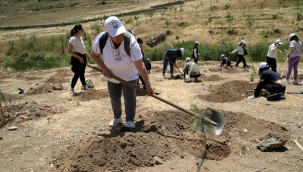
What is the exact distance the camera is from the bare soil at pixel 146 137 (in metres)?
3.65

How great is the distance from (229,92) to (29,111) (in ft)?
15.2

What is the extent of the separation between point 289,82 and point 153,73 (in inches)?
195

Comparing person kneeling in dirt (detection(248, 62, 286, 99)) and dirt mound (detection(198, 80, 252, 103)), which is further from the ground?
person kneeling in dirt (detection(248, 62, 286, 99))

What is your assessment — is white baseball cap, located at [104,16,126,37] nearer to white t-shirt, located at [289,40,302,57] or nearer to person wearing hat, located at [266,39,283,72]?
white t-shirt, located at [289,40,302,57]

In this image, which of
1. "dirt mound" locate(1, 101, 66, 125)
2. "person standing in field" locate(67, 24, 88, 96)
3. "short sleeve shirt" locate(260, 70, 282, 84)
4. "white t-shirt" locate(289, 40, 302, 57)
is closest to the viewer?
"dirt mound" locate(1, 101, 66, 125)

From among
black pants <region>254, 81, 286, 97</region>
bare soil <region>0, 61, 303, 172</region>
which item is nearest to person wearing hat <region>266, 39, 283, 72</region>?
bare soil <region>0, 61, 303, 172</region>

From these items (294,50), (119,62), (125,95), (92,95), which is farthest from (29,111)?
(294,50)

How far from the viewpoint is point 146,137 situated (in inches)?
157

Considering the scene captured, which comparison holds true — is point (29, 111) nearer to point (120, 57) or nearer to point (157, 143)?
point (120, 57)

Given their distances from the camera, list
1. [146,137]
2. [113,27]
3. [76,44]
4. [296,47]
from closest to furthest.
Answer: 1. [113,27]
2. [146,137]
3. [76,44]
4. [296,47]

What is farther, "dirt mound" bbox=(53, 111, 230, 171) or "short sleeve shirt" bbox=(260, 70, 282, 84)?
"short sleeve shirt" bbox=(260, 70, 282, 84)

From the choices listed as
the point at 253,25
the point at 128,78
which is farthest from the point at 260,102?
the point at 253,25

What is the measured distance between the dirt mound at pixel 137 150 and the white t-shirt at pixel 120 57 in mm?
882

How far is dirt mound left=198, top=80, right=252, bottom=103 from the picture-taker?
22.1 ft
